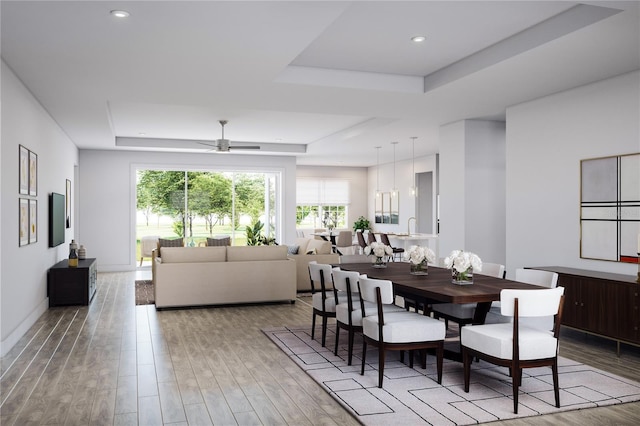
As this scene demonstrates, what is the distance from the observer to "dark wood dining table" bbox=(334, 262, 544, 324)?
3887 mm

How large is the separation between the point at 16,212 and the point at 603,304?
5559mm

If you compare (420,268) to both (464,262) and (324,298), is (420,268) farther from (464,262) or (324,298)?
(324,298)

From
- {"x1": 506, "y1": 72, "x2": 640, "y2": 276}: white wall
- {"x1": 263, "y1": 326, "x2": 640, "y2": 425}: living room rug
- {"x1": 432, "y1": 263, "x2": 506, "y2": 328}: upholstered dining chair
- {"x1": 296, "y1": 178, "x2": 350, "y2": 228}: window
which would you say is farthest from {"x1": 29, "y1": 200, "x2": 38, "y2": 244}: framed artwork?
{"x1": 296, "y1": 178, "x2": 350, "y2": 228}: window

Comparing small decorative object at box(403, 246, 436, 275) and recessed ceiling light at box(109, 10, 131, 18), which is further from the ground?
recessed ceiling light at box(109, 10, 131, 18)

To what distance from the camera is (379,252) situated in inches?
214

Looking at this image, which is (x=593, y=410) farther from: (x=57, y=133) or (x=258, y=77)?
(x=57, y=133)

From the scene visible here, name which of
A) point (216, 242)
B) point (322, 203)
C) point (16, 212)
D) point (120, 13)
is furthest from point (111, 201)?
point (120, 13)

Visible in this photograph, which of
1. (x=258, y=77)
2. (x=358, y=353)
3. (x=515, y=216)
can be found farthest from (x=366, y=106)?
(x=358, y=353)

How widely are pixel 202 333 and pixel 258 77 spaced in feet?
8.85

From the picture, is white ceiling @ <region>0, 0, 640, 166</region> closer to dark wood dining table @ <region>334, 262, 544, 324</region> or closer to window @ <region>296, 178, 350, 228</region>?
dark wood dining table @ <region>334, 262, 544, 324</region>

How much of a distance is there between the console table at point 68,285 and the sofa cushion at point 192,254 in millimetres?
1268

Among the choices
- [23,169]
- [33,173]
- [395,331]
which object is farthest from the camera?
[33,173]

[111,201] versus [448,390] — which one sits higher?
[111,201]

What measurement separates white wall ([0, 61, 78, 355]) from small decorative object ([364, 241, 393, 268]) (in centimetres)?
335
